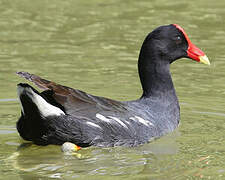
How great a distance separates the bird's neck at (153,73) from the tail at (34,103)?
1572 millimetres

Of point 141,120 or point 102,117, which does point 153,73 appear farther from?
point 102,117

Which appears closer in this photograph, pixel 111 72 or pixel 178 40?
pixel 178 40

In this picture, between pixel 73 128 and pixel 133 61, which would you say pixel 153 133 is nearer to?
pixel 73 128

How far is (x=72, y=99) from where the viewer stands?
288 inches

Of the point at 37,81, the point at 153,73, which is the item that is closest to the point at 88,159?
the point at 37,81

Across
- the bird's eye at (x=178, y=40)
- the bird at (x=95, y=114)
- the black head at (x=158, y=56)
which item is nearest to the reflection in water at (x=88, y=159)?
the bird at (x=95, y=114)

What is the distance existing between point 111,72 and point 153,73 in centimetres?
223

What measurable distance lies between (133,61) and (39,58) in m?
1.59

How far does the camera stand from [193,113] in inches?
351

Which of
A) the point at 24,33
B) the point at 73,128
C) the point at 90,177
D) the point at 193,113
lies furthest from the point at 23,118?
the point at 24,33

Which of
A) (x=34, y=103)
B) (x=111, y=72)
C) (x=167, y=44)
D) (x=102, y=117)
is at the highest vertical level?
(x=167, y=44)

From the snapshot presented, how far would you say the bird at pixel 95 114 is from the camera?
718cm

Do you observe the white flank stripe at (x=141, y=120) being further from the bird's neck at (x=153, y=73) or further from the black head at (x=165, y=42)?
the black head at (x=165, y=42)

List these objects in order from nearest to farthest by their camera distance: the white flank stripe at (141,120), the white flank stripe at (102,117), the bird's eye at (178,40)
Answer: the white flank stripe at (102,117), the white flank stripe at (141,120), the bird's eye at (178,40)
